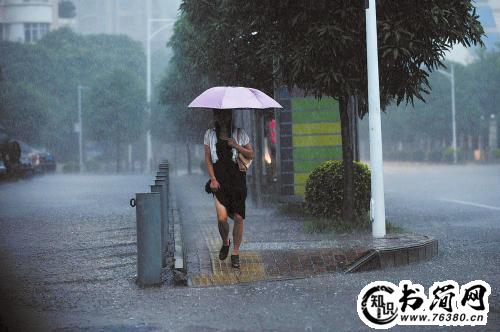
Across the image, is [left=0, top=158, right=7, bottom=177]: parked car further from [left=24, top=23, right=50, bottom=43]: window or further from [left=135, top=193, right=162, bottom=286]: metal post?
[left=24, top=23, right=50, bottom=43]: window

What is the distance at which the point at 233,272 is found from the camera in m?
→ 9.86

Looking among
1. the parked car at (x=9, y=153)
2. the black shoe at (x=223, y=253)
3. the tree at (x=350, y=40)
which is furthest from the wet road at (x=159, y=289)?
the parked car at (x=9, y=153)

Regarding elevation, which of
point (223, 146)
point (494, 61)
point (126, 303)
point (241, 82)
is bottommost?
point (126, 303)

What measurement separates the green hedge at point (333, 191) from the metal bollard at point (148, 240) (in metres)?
5.23

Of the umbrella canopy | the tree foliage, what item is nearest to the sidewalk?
the umbrella canopy

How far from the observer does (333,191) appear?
48.8ft

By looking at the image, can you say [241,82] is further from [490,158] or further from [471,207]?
[490,158]

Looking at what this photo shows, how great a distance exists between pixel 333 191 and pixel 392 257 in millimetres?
4427

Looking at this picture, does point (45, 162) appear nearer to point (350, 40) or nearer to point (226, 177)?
point (350, 40)

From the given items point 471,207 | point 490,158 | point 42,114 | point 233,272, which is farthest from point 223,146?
point 42,114

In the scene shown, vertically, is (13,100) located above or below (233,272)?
above

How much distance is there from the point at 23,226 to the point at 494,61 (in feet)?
194

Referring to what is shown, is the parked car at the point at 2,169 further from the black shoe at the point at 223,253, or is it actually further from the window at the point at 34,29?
the window at the point at 34,29

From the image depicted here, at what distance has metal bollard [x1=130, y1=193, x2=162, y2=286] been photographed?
954 centimetres
